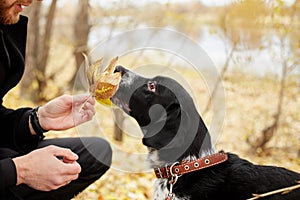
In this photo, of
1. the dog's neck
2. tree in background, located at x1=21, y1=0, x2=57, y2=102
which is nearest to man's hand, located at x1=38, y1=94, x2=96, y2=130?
the dog's neck

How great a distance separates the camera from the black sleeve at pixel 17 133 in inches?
120

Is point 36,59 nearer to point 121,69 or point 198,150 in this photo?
point 121,69

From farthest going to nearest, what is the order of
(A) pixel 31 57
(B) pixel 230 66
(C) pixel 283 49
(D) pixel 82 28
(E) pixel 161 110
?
(A) pixel 31 57 → (B) pixel 230 66 → (D) pixel 82 28 → (C) pixel 283 49 → (E) pixel 161 110

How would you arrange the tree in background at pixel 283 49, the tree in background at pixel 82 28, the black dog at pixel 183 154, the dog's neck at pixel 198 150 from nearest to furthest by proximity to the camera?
1. the black dog at pixel 183 154
2. the dog's neck at pixel 198 150
3. the tree in background at pixel 283 49
4. the tree in background at pixel 82 28

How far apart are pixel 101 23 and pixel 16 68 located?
3.88 meters

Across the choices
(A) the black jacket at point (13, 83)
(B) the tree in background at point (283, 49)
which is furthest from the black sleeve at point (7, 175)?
(B) the tree in background at point (283, 49)

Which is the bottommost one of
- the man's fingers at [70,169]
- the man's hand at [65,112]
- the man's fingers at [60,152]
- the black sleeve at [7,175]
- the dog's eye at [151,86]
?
the black sleeve at [7,175]

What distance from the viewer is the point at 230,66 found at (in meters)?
7.69

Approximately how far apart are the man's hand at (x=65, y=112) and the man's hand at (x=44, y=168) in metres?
0.77

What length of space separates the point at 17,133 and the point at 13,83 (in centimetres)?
39

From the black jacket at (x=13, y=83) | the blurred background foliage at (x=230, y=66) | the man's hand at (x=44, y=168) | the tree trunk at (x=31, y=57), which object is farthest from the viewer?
the tree trunk at (x=31, y=57)

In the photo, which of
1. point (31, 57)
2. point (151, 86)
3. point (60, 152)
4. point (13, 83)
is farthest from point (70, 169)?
point (31, 57)

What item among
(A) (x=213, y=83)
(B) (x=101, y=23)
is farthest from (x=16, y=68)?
(B) (x=101, y=23)

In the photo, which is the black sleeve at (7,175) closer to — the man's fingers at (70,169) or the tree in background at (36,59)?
the man's fingers at (70,169)
